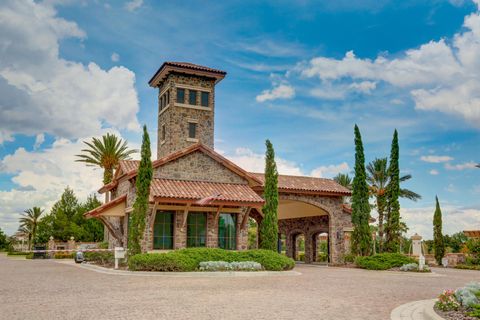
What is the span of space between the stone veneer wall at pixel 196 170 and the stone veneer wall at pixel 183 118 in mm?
3271

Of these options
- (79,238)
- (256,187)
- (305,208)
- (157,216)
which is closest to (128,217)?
(157,216)

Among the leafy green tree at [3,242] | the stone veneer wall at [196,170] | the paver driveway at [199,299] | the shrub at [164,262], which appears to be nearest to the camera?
the paver driveway at [199,299]

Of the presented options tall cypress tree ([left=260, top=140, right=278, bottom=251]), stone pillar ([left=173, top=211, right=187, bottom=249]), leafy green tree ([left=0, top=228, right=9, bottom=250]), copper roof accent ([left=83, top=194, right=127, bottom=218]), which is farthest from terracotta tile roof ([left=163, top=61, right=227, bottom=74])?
leafy green tree ([left=0, top=228, right=9, bottom=250])

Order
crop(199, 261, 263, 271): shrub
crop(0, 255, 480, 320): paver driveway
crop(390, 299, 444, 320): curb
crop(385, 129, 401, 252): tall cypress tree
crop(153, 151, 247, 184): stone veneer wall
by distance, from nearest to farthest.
→ 1. crop(390, 299, 444, 320): curb
2. crop(0, 255, 480, 320): paver driveway
3. crop(199, 261, 263, 271): shrub
4. crop(153, 151, 247, 184): stone veneer wall
5. crop(385, 129, 401, 252): tall cypress tree

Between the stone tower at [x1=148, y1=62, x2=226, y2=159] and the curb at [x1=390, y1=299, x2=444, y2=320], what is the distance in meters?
21.2

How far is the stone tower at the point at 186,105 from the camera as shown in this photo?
30.9 meters

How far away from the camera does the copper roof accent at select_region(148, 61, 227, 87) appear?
103 ft

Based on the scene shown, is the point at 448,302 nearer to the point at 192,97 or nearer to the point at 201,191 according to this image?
the point at 201,191

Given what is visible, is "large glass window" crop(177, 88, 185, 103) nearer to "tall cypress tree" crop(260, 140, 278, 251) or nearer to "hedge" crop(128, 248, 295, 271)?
"tall cypress tree" crop(260, 140, 278, 251)

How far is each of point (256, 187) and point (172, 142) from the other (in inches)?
239

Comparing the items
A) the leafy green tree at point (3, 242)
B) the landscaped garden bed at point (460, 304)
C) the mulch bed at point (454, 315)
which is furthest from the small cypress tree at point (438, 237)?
the leafy green tree at point (3, 242)

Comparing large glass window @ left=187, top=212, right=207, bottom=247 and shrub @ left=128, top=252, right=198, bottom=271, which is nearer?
shrub @ left=128, top=252, right=198, bottom=271

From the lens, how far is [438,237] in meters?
34.9

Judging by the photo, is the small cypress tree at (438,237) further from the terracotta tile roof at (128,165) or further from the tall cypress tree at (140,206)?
the tall cypress tree at (140,206)
